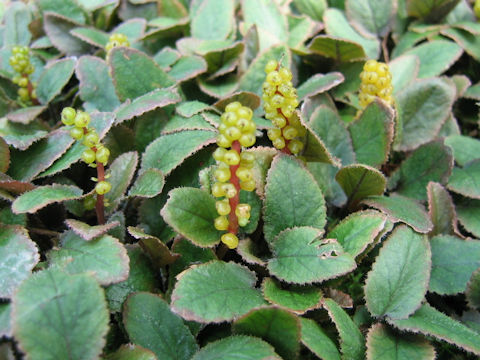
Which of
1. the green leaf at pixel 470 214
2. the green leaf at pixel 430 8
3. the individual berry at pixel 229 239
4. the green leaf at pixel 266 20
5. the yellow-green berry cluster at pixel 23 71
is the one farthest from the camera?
the green leaf at pixel 430 8

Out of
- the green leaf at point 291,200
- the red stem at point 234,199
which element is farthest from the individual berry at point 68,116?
the green leaf at point 291,200

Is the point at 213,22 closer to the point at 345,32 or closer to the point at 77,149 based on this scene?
the point at 345,32

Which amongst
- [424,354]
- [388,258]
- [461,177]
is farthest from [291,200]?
[461,177]

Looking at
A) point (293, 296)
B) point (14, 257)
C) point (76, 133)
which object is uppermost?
point (76, 133)

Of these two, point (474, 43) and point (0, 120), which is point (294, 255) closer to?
point (0, 120)

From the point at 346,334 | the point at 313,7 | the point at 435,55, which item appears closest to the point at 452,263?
the point at 346,334

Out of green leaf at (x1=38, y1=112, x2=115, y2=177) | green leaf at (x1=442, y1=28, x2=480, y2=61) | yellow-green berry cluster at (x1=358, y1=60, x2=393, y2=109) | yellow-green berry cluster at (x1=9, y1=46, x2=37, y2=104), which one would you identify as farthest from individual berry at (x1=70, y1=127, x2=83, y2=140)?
green leaf at (x1=442, y1=28, x2=480, y2=61)

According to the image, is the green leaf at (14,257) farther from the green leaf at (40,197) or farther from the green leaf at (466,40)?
the green leaf at (466,40)
